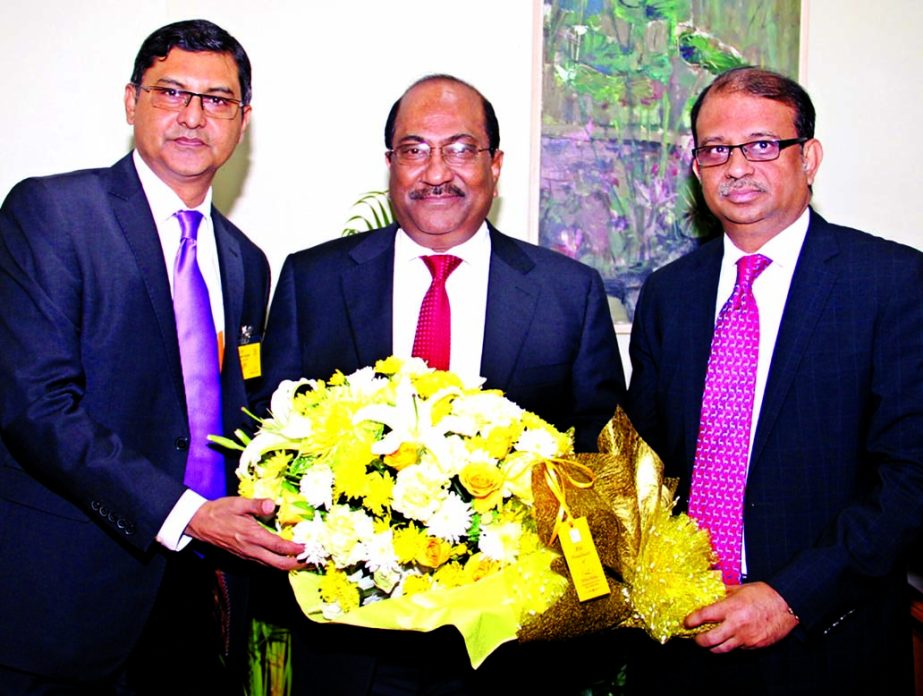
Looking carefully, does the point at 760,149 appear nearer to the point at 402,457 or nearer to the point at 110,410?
the point at 402,457

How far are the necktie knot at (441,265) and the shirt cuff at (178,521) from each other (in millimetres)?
914

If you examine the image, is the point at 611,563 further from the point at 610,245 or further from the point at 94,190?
the point at 610,245

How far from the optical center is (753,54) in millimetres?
3875

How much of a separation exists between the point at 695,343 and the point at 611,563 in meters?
0.93

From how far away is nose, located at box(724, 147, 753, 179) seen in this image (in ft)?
7.88

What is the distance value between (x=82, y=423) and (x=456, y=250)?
1.13 metres

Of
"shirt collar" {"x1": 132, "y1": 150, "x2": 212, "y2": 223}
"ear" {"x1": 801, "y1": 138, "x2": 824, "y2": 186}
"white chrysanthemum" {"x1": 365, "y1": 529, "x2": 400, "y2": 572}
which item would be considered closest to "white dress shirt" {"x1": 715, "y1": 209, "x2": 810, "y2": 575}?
"ear" {"x1": 801, "y1": 138, "x2": 824, "y2": 186}

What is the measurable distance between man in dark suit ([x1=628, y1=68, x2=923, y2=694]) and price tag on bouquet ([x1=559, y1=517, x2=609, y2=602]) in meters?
0.45

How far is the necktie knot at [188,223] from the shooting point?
258 cm

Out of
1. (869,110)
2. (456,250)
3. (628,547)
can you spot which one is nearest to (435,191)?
(456,250)

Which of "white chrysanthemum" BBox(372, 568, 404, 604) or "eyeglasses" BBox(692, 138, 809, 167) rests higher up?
"eyeglasses" BBox(692, 138, 809, 167)

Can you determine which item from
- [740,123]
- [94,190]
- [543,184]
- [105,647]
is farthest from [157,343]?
[543,184]

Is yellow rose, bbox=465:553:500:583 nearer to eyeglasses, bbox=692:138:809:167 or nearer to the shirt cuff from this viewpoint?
the shirt cuff

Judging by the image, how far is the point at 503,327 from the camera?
265 cm
